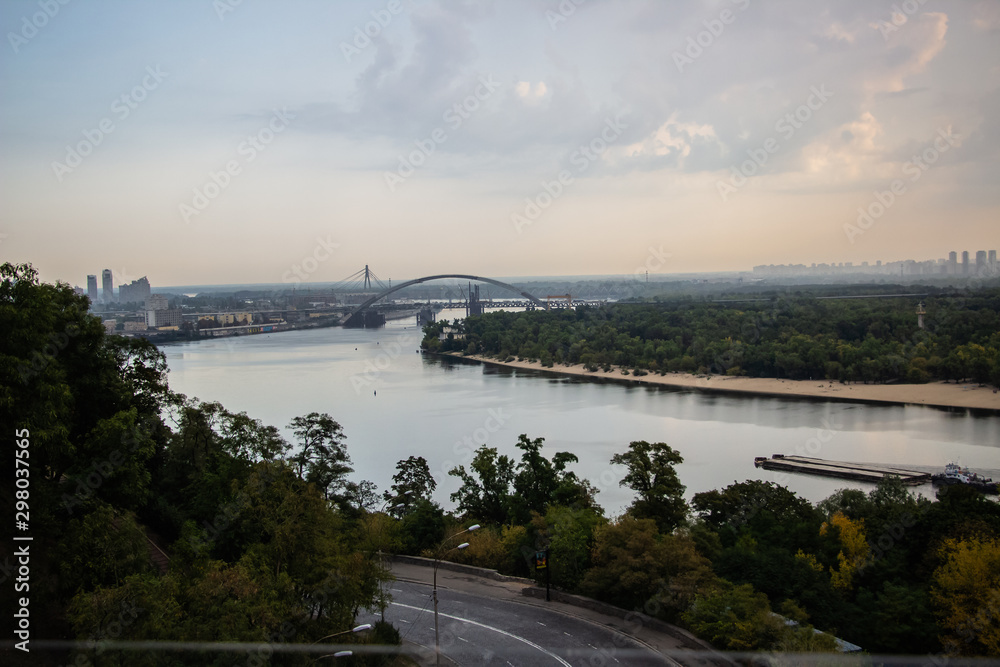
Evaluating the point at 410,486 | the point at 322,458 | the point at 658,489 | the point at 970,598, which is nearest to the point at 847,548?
the point at 970,598

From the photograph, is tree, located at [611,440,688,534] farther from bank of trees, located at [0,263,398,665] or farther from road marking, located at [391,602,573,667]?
bank of trees, located at [0,263,398,665]

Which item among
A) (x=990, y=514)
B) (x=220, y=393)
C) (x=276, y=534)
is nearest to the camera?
(x=276, y=534)

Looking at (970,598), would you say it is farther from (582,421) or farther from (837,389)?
(837,389)

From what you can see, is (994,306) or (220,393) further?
(994,306)

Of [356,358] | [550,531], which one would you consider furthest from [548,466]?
[356,358]

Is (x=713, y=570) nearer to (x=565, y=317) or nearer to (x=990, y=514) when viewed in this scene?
(x=990, y=514)

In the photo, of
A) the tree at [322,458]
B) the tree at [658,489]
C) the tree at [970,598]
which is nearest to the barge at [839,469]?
the tree at [658,489]
